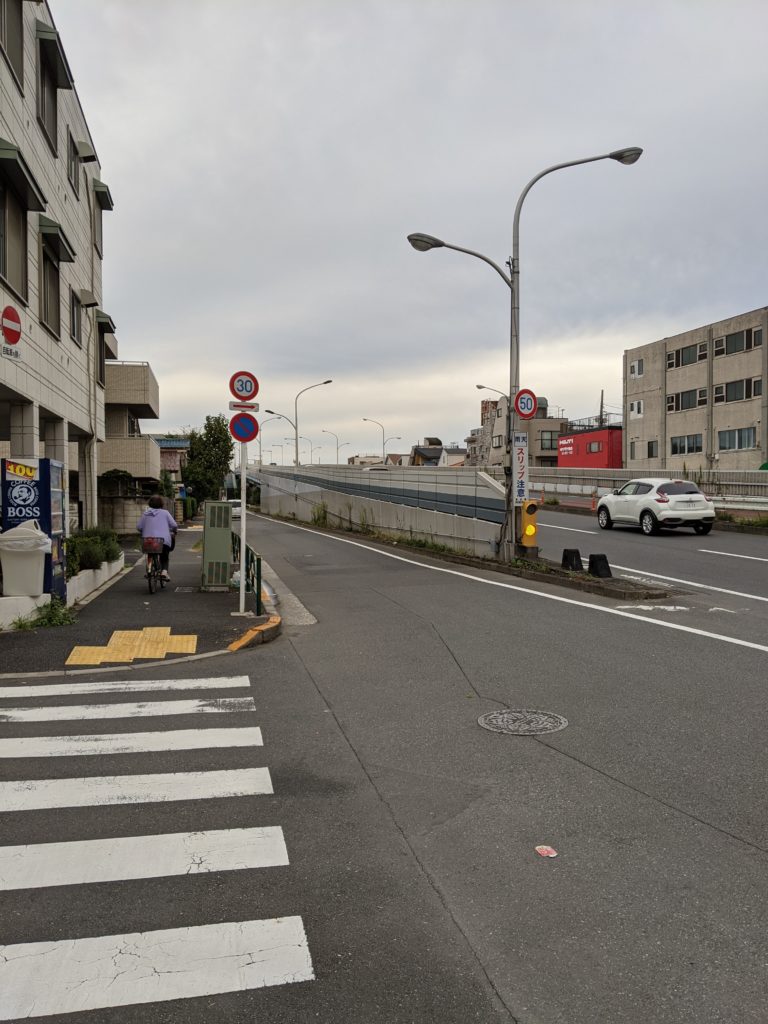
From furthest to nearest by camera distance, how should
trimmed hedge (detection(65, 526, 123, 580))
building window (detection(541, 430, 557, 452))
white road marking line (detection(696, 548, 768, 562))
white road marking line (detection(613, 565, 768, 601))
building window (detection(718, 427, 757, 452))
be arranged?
building window (detection(541, 430, 557, 452)) → building window (detection(718, 427, 757, 452)) → white road marking line (detection(696, 548, 768, 562)) → trimmed hedge (detection(65, 526, 123, 580)) → white road marking line (detection(613, 565, 768, 601))

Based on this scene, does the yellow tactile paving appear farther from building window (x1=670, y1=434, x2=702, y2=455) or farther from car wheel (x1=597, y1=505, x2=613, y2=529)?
building window (x1=670, y1=434, x2=702, y2=455)

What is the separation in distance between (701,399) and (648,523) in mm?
30255

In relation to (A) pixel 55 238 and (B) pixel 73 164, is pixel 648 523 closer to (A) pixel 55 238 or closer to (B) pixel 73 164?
(A) pixel 55 238

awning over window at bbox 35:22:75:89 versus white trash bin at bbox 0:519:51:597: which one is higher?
awning over window at bbox 35:22:75:89

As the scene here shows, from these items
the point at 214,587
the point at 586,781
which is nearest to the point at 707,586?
the point at 214,587

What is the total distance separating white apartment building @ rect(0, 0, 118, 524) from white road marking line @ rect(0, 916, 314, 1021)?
1136cm

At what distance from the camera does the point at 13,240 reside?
565 inches

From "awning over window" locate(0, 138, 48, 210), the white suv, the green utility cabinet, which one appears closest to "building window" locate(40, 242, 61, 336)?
"awning over window" locate(0, 138, 48, 210)

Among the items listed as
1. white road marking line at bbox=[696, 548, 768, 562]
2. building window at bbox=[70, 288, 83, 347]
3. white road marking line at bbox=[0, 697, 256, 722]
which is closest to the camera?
white road marking line at bbox=[0, 697, 256, 722]

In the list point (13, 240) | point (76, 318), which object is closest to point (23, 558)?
point (13, 240)

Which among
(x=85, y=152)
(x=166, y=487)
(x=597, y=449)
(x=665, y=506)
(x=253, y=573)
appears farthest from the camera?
(x=597, y=449)

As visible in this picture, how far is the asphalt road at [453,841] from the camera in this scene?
310cm

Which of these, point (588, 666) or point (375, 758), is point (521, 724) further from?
point (588, 666)

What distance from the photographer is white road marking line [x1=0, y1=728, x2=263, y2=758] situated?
6.04 metres
